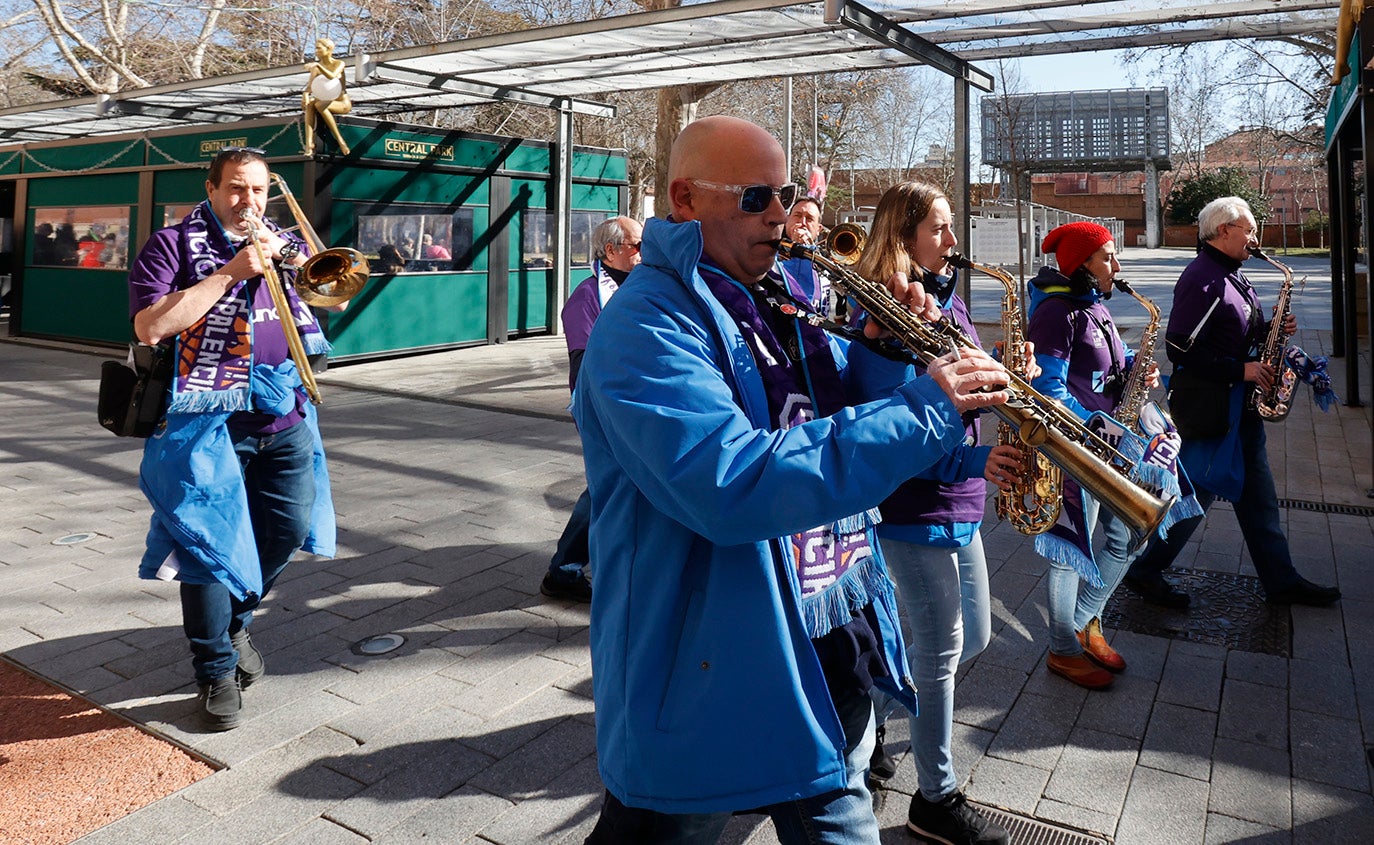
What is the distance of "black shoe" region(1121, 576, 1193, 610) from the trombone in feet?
12.3

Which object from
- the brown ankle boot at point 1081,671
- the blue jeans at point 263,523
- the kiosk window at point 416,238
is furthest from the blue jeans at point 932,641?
the kiosk window at point 416,238

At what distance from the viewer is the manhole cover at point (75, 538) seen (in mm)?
5861

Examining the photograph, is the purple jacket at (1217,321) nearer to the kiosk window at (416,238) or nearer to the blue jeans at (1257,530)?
the blue jeans at (1257,530)

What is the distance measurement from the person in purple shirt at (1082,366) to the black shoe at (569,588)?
6.72 feet

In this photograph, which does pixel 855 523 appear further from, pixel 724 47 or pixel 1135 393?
pixel 724 47

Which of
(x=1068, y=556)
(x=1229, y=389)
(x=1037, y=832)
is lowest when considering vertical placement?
(x=1037, y=832)

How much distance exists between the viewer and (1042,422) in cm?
188

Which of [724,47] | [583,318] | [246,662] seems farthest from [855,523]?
[724,47]

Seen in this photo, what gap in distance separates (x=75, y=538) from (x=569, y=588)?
303cm

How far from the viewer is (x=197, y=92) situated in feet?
45.0

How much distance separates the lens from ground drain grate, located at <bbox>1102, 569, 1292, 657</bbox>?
4.51 m

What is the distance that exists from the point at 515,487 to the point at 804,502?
228 inches

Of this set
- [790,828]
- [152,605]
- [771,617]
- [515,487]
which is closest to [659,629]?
[771,617]

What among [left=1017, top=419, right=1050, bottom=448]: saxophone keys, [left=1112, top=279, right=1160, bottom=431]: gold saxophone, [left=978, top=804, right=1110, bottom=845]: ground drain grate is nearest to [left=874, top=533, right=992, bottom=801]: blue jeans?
[left=978, top=804, right=1110, bottom=845]: ground drain grate
